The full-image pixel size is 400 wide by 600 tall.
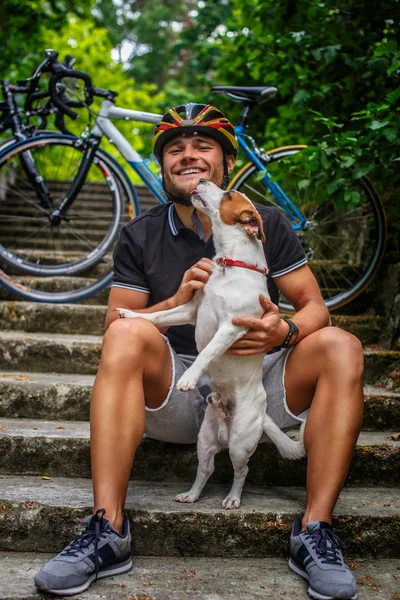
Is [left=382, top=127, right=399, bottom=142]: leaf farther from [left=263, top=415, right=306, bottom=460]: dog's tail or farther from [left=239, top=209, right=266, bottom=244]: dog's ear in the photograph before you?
[left=263, top=415, right=306, bottom=460]: dog's tail

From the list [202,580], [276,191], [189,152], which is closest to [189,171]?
[189,152]

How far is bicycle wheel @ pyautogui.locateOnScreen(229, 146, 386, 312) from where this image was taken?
374cm

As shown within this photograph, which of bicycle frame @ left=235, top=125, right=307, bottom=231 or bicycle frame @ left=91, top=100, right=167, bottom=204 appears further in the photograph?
bicycle frame @ left=91, top=100, right=167, bottom=204

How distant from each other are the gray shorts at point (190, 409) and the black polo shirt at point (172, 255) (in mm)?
249

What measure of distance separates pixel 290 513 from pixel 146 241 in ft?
3.74

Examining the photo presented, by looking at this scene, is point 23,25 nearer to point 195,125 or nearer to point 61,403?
point 195,125

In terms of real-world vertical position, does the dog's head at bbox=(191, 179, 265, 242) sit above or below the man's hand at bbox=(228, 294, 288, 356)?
above

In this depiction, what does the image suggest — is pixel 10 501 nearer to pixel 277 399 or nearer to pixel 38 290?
pixel 277 399

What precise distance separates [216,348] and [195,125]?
93cm

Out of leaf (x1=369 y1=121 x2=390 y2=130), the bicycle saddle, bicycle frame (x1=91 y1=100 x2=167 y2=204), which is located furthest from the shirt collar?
the bicycle saddle

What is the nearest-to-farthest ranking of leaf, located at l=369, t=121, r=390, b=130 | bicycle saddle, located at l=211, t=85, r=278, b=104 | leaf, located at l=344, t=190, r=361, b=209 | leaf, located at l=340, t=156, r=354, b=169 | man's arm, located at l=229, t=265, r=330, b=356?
man's arm, located at l=229, t=265, r=330, b=356, leaf, located at l=369, t=121, r=390, b=130, leaf, located at l=340, t=156, r=354, b=169, leaf, located at l=344, t=190, r=361, b=209, bicycle saddle, located at l=211, t=85, r=278, b=104

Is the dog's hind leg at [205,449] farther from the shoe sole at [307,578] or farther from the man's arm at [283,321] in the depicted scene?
the shoe sole at [307,578]

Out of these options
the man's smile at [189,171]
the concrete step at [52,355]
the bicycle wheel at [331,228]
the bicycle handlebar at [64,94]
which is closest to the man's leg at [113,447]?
the man's smile at [189,171]

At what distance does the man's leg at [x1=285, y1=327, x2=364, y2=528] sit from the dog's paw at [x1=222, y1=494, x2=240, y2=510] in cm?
25
